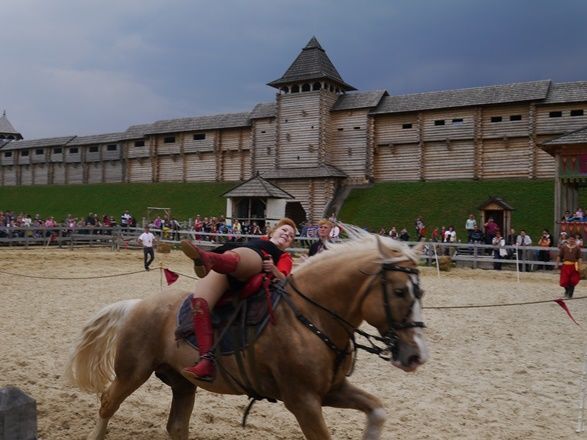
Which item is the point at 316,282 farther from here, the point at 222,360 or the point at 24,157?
the point at 24,157

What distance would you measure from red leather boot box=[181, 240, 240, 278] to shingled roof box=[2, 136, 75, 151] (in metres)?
63.9

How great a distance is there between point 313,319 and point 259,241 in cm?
96

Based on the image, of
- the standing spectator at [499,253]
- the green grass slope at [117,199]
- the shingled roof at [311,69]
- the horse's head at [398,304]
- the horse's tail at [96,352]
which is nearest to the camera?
the horse's head at [398,304]

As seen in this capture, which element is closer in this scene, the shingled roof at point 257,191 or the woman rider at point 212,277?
the woman rider at point 212,277

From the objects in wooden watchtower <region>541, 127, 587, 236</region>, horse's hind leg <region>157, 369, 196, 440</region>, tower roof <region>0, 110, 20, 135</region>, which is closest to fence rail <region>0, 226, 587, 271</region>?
wooden watchtower <region>541, 127, 587, 236</region>

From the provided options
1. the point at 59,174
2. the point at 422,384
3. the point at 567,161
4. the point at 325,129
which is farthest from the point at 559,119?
the point at 59,174

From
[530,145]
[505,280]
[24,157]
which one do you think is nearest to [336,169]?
[530,145]

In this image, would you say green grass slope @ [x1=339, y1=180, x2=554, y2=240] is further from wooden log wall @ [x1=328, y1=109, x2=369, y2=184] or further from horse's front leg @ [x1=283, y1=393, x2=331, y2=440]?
horse's front leg @ [x1=283, y1=393, x2=331, y2=440]

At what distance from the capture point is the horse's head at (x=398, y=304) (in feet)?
11.9

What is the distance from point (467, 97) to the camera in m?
39.7

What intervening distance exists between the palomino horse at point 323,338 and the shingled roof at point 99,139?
55.6 m

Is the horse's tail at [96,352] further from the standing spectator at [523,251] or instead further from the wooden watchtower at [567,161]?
the wooden watchtower at [567,161]

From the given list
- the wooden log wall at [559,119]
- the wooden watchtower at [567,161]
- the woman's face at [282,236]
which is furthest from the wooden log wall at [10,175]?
the woman's face at [282,236]

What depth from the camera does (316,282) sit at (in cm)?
422
